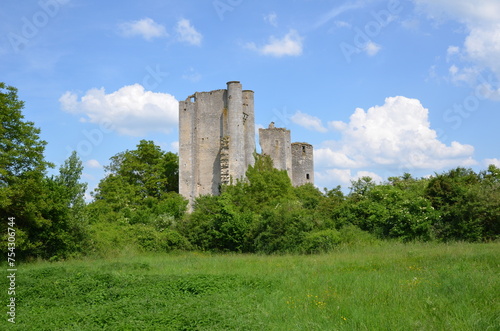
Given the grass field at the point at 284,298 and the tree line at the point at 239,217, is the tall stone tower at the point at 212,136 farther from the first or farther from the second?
the grass field at the point at 284,298

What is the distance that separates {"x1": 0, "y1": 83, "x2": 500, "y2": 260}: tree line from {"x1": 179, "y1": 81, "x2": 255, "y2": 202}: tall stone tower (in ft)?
32.8

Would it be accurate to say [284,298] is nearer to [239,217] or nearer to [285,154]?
[239,217]

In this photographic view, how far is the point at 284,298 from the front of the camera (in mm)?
9992

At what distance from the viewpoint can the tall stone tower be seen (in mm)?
40750

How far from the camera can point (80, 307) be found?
10055 mm

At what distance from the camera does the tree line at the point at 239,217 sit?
1989 cm

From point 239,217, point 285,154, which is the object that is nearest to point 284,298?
point 239,217

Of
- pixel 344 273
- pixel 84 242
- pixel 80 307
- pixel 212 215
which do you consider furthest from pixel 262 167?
pixel 80 307

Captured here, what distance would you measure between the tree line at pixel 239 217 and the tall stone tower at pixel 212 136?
10001mm

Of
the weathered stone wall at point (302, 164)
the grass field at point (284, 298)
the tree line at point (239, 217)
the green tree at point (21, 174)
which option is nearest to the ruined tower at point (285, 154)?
the weathered stone wall at point (302, 164)

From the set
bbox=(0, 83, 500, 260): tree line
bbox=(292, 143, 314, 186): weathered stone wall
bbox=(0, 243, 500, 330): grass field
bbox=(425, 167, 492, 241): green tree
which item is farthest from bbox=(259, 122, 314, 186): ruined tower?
bbox=(0, 243, 500, 330): grass field

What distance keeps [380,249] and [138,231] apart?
46.8 feet

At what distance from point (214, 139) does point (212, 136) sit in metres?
0.33

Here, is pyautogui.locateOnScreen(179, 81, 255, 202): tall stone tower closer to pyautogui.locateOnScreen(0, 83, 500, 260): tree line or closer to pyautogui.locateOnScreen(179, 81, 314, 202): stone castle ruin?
pyautogui.locateOnScreen(179, 81, 314, 202): stone castle ruin
